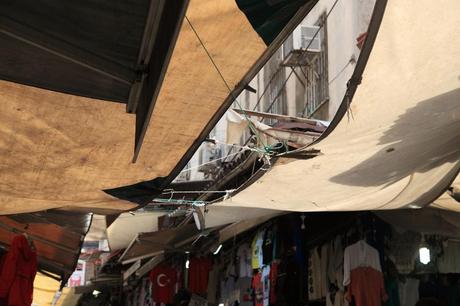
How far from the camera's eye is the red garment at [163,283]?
11.6m

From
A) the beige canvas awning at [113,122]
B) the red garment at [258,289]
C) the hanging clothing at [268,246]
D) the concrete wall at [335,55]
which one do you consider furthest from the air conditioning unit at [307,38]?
the beige canvas awning at [113,122]

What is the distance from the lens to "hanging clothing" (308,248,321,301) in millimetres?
7270

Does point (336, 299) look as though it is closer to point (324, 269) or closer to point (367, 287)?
point (324, 269)

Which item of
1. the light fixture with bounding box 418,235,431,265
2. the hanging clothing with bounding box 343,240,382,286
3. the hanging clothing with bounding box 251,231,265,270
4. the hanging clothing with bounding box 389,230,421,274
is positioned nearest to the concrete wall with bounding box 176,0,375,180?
the hanging clothing with bounding box 251,231,265,270

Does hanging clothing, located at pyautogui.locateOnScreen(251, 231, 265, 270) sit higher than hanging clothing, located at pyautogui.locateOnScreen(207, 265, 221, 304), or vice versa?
hanging clothing, located at pyautogui.locateOnScreen(251, 231, 265, 270)

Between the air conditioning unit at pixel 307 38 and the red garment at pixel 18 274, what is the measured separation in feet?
16.9

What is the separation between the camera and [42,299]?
12.2 meters

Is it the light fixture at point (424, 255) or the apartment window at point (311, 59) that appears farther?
the apartment window at point (311, 59)

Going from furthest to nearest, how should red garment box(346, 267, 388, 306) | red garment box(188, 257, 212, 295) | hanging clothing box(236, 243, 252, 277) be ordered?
red garment box(188, 257, 212, 295), hanging clothing box(236, 243, 252, 277), red garment box(346, 267, 388, 306)

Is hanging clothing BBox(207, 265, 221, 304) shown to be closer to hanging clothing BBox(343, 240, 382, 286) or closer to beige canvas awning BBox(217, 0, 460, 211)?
hanging clothing BBox(343, 240, 382, 286)

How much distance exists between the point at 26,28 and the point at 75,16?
323 mm

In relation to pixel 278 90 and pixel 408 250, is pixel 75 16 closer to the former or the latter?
pixel 408 250

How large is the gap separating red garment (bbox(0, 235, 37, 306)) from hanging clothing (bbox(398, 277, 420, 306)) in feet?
14.3

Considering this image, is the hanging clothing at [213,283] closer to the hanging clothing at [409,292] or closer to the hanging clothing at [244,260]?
the hanging clothing at [244,260]
